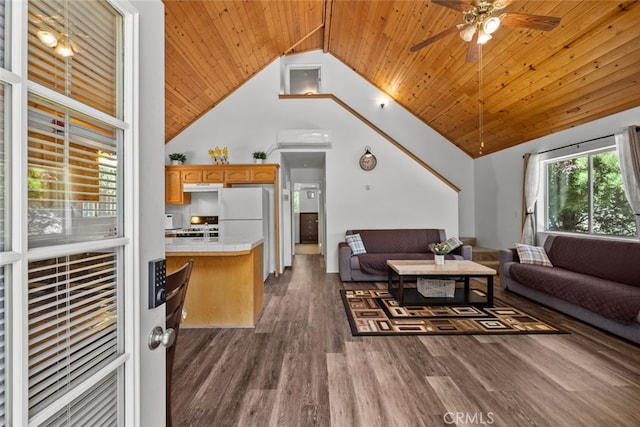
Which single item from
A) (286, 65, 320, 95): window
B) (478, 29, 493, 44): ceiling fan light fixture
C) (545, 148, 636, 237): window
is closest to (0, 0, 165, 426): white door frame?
(478, 29, 493, 44): ceiling fan light fixture

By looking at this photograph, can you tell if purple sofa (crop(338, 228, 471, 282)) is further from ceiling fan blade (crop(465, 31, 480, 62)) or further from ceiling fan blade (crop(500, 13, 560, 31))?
ceiling fan blade (crop(500, 13, 560, 31))

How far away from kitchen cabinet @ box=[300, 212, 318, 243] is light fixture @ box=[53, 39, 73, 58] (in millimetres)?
10321

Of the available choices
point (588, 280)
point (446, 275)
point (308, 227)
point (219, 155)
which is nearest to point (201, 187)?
point (219, 155)

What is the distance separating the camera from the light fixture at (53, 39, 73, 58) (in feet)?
1.79

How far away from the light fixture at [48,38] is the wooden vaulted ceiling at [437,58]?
3.72 meters

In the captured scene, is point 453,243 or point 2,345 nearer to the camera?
point 2,345

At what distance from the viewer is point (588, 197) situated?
13.1ft

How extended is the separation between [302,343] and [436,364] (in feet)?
3.73

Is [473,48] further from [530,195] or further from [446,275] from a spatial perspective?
[530,195]

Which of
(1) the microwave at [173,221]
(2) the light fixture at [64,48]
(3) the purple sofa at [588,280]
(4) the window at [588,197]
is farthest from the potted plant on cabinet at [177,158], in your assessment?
(4) the window at [588,197]

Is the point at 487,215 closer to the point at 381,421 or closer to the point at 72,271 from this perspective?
the point at 381,421

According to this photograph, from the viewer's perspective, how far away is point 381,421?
166 centimetres

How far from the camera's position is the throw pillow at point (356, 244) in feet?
16.1

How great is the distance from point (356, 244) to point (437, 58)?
3.23 metres
